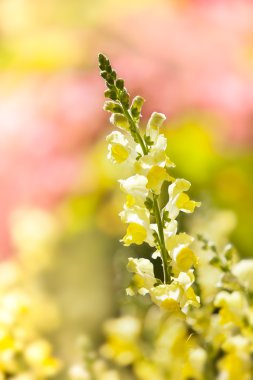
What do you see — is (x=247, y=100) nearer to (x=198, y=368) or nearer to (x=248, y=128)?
(x=248, y=128)

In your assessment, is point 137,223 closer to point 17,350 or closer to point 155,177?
point 155,177

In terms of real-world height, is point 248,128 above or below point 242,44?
below

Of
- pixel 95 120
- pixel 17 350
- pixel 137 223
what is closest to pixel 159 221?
pixel 137 223

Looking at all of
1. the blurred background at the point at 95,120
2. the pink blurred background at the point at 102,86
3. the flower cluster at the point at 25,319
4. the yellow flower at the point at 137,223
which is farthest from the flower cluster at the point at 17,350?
the pink blurred background at the point at 102,86

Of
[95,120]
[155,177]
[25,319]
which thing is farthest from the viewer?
[95,120]

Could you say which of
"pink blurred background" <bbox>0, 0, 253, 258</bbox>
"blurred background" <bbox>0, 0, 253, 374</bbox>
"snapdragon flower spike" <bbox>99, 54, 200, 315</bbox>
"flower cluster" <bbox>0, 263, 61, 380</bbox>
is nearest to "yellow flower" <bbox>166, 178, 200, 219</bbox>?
"snapdragon flower spike" <bbox>99, 54, 200, 315</bbox>

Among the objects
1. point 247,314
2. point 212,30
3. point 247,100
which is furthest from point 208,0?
point 247,314

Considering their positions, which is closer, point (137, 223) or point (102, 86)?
point (137, 223)
